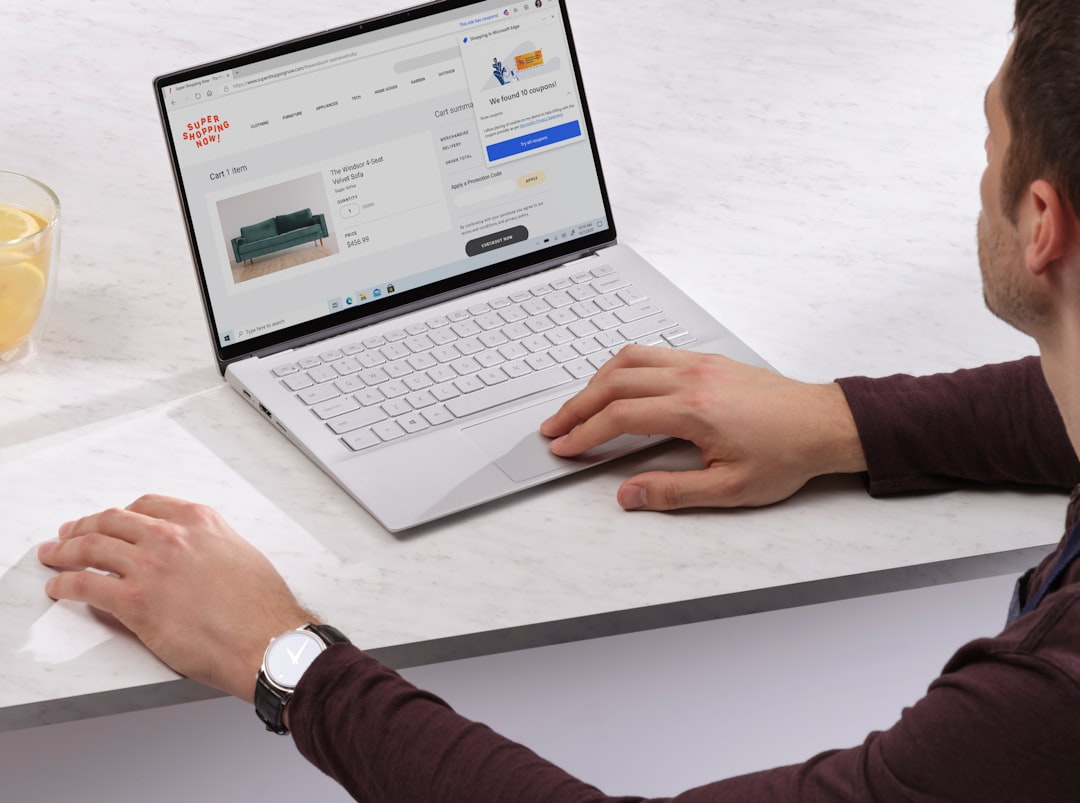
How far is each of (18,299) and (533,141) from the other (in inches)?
19.8

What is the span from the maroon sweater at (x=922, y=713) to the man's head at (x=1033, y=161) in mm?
186

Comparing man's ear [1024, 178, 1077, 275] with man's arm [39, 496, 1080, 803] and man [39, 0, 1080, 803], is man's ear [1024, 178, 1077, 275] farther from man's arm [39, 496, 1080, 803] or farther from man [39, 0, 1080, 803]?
man's arm [39, 496, 1080, 803]

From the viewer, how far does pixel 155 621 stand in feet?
3.38

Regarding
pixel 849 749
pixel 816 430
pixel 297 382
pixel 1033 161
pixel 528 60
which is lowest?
pixel 849 749

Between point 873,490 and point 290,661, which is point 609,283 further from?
point 290,661

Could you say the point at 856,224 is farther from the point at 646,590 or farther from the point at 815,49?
the point at 646,590

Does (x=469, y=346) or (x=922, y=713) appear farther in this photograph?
(x=469, y=346)

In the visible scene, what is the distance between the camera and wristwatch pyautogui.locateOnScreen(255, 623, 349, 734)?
3.31 ft

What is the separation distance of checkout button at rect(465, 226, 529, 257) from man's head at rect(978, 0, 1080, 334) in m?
0.50

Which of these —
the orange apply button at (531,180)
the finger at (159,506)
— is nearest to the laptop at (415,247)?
the orange apply button at (531,180)

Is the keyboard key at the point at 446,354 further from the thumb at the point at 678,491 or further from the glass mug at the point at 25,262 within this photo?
the glass mug at the point at 25,262

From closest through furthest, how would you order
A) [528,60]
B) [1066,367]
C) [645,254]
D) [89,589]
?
[1066,367], [89,589], [528,60], [645,254]

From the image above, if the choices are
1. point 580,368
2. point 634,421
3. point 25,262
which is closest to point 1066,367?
point 634,421

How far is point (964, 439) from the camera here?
117cm
